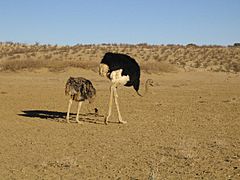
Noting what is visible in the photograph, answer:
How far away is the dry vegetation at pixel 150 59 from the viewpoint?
3994cm

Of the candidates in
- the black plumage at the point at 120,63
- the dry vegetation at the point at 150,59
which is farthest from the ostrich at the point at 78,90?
the dry vegetation at the point at 150,59

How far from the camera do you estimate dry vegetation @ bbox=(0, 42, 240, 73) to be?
3994 centimetres

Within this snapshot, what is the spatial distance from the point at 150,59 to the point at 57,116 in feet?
109

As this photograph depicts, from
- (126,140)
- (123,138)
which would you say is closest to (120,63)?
(123,138)

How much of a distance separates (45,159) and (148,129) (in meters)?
4.48

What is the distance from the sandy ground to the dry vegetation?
17538 mm

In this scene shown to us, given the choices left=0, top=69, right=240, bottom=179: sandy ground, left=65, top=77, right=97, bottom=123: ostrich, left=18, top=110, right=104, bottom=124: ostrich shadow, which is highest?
left=65, top=77, right=97, bottom=123: ostrich

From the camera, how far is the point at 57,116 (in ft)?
54.8

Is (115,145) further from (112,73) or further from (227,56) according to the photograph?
(227,56)

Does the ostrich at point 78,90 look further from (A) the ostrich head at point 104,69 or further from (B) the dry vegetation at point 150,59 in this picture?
(B) the dry vegetation at point 150,59

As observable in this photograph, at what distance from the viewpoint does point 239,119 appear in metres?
15.6

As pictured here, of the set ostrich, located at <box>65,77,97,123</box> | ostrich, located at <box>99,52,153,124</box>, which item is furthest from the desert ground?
ostrich, located at <box>99,52,153,124</box>

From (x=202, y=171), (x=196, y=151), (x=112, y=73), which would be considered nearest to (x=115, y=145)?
(x=196, y=151)

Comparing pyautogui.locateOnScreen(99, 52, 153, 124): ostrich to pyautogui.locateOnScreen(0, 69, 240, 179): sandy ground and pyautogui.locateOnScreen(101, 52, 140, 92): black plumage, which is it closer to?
pyautogui.locateOnScreen(101, 52, 140, 92): black plumage
